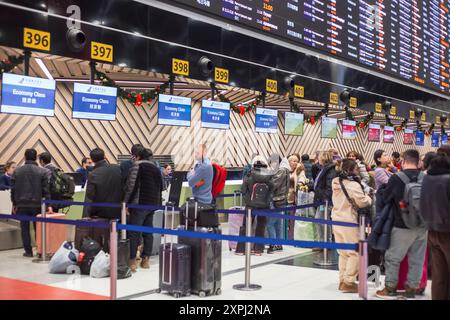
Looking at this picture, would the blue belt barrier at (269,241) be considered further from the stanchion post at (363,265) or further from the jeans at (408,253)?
the jeans at (408,253)

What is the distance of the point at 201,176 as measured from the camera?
20.2 ft

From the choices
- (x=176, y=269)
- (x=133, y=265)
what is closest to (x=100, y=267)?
(x=133, y=265)

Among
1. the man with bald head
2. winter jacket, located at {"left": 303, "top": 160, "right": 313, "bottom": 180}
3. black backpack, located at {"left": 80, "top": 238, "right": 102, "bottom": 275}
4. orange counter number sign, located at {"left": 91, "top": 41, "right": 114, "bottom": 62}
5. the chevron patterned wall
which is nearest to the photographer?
black backpack, located at {"left": 80, "top": 238, "right": 102, "bottom": 275}

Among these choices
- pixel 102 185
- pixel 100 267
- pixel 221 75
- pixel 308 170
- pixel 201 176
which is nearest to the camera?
pixel 100 267

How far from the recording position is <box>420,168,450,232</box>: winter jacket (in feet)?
13.1

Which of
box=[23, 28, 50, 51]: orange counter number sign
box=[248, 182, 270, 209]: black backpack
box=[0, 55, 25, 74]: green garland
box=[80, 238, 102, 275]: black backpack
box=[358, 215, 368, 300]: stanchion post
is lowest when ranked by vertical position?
box=[80, 238, 102, 275]: black backpack

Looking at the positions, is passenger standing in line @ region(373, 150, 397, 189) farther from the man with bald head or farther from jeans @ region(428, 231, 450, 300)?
jeans @ region(428, 231, 450, 300)

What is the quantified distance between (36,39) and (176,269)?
3.32 m

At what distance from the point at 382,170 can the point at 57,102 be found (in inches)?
298

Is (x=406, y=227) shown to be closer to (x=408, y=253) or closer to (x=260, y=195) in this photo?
(x=408, y=253)

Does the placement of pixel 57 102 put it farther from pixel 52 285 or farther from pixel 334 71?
pixel 52 285

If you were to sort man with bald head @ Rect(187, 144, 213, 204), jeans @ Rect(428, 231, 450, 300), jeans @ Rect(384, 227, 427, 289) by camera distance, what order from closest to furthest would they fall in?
jeans @ Rect(428, 231, 450, 300)
jeans @ Rect(384, 227, 427, 289)
man with bald head @ Rect(187, 144, 213, 204)

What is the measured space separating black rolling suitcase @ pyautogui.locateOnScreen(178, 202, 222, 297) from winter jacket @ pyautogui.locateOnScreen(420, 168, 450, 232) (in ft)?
6.19

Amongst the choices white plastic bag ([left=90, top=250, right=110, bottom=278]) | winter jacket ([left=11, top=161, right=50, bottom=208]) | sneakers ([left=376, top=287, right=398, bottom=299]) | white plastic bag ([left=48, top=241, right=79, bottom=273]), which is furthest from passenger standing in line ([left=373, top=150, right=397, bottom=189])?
winter jacket ([left=11, top=161, right=50, bottom=208])
